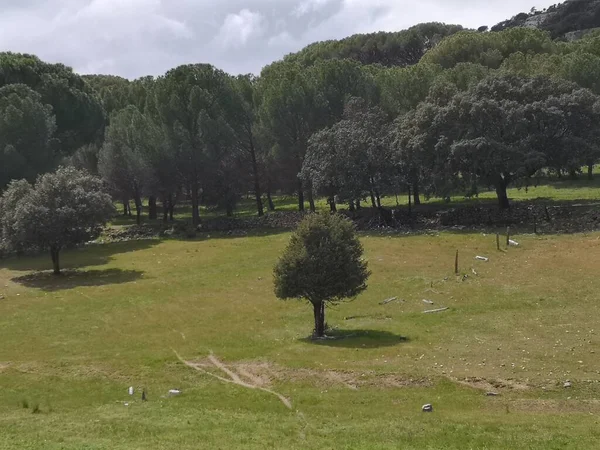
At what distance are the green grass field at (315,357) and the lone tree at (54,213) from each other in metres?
3.53

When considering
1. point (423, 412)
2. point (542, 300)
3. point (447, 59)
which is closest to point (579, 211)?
point (542, 300)

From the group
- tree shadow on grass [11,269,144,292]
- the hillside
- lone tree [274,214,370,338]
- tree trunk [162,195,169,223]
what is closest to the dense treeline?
tree trunk [162,195,169,223]

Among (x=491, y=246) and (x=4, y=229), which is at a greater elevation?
(x=4, y=229)

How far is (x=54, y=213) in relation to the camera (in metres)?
54.4

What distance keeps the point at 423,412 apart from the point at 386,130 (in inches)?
2103

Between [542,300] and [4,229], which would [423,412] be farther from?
[4,229]

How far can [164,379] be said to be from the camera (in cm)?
2859

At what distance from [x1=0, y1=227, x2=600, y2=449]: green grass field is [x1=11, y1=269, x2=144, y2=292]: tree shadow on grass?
1.18ft

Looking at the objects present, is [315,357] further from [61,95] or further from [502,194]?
[61,95]

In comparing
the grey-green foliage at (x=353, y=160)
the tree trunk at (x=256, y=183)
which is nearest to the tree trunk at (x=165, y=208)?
the tree trunk at (x=256, y=183)

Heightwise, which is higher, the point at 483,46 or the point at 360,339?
the point at 483,46

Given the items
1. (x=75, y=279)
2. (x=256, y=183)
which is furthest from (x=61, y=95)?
(x=75, y=279)

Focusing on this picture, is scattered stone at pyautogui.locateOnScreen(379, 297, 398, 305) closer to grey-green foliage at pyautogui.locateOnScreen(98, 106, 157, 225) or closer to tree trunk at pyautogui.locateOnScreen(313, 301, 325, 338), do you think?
tree trunk at pyautogui.locateOnScreen(313, 301, 325, 338)

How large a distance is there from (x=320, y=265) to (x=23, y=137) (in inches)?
2024
